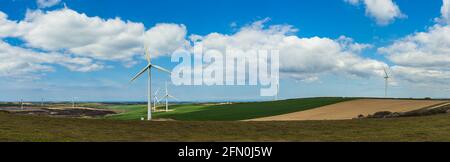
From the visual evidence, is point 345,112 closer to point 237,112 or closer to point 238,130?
point 237,112

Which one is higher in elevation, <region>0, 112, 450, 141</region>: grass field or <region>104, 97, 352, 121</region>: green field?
<region>0, 112, 450, 141</region>: grass field

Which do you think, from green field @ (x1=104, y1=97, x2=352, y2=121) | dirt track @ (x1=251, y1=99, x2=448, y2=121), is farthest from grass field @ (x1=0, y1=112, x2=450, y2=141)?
green field @ (x1=104, y1=97, x2=352, y2=121)

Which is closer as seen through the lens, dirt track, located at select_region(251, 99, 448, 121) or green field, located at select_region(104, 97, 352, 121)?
dirt track, located at select_region(251, 99, 448, 121)

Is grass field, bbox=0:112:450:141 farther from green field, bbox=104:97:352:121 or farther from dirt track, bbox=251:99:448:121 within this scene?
green field, bbox=104:97:352:121

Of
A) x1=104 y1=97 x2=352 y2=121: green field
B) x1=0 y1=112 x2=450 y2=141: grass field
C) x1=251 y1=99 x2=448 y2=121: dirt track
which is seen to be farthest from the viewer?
x1=104 y1=97 x2=352 y2=121: green field

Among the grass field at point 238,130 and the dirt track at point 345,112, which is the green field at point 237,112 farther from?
the grass field at point 238,130

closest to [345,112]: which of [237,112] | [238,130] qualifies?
[237,112]
